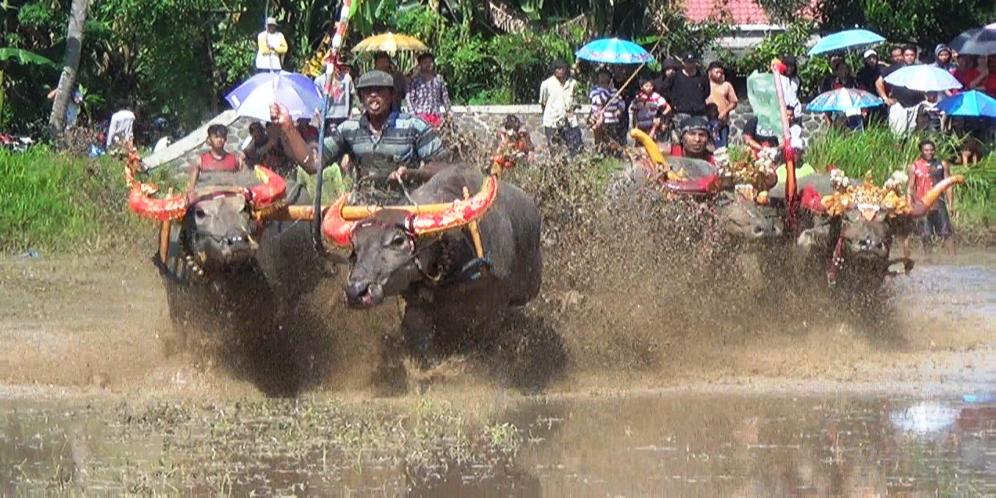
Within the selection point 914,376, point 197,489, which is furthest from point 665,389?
point 197,489

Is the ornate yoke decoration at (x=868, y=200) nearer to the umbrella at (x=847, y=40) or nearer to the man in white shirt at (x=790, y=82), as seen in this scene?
the man in white shirt at (x=790, y=82)

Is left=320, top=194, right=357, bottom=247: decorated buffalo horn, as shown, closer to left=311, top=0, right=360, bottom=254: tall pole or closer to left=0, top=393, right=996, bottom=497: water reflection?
left=311, top=0, right=360, bottom=254: tall pole

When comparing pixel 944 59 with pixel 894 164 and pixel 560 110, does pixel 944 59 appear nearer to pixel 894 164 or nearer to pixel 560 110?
pixel 894 164

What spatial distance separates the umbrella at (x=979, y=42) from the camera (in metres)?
20.4

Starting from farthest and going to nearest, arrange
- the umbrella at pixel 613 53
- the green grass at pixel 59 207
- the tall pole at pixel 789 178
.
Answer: the umbrella at pixel 613 53
the green grass at pixel 59 207
the tall pole at pixel 789 178

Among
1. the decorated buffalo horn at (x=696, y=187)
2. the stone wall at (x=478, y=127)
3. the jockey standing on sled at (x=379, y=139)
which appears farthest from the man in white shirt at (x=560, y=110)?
the jockey standing on sled at (x=379, y=139)

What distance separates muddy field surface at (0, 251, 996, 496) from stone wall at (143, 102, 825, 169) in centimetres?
506

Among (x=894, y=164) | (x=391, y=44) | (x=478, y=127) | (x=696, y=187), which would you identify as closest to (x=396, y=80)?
(x=696, y=187)

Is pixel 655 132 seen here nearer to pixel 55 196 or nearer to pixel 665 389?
pixel 55 196

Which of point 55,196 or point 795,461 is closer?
point 795,461

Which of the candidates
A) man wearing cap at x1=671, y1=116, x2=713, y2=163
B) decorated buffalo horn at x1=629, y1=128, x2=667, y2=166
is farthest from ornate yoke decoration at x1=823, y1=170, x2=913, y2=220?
man wearing cap at x1=671, y1=116, x2=713, y2=163

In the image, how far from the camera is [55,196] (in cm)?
1764

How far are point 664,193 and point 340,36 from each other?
10.5 ft

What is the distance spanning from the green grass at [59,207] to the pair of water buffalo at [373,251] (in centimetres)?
614
